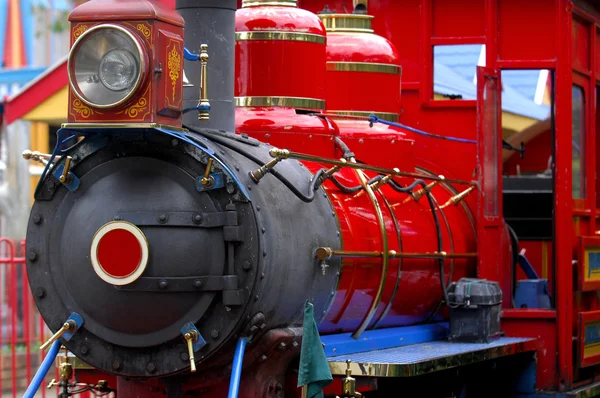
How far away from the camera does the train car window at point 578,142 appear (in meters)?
7.79

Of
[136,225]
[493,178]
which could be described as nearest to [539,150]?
[493,178]

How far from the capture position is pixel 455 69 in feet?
27.4

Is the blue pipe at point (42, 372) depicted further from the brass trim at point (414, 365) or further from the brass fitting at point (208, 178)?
the brass trim at point (414, 365)

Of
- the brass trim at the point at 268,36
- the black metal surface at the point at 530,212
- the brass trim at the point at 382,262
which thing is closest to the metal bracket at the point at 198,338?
the brass trim at the point at 382,262

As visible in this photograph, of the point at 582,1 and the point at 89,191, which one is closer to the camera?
the point at 89,191

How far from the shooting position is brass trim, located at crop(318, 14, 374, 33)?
7.42m

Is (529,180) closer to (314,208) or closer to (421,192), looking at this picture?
(421,192)

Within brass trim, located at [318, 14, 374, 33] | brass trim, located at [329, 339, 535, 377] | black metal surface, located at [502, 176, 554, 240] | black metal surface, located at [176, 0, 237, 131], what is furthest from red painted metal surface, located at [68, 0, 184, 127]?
black metal surface, located at [502, 176, 554, 240]

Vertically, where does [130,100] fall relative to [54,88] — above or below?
below

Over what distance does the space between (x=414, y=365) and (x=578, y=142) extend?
2964 mm

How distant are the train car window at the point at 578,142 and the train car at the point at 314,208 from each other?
2 centimetres

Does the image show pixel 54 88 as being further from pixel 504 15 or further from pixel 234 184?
pixel 234 184

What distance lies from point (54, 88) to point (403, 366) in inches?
446

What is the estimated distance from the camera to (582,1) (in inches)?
314
